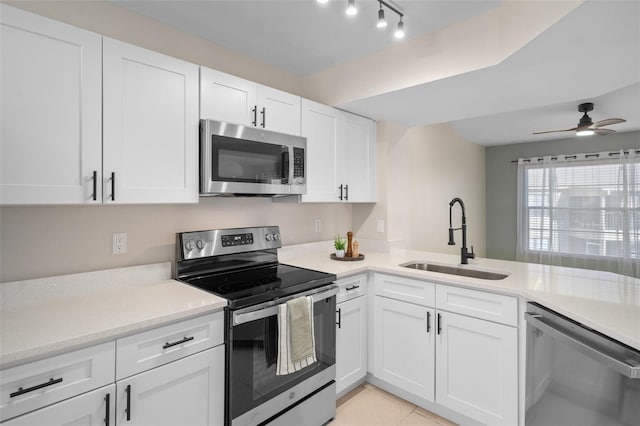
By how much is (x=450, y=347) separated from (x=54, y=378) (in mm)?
1973

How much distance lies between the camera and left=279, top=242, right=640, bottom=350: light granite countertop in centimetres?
135

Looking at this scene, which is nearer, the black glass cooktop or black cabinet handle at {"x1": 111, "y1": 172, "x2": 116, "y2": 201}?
black cabinet handle at {"x1": 111, "y1": 172, "x2": 116, "y2": 201}

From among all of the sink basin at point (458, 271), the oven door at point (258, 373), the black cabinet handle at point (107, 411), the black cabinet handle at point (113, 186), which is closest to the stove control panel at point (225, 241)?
the black cabinet handle at point (113, 186)

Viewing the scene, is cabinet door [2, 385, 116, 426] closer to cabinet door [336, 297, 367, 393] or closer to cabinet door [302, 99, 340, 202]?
cabinet door [336, 297, 367, 393]

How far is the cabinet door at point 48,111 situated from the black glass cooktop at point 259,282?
0.73 metres

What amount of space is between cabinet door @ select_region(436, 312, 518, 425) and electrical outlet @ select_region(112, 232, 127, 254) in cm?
193

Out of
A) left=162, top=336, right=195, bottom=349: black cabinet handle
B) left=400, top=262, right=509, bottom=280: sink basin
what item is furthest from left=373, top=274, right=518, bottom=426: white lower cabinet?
left=162, top=336, right=195, bottom=349: black cabinet handle

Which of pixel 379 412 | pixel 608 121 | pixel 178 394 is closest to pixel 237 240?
pixel 178 394

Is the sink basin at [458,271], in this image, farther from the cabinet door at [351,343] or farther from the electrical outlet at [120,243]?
the electrical outlet at [120,243]

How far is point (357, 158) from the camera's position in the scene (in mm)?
2873

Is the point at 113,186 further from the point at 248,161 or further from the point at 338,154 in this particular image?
the point at 338,154

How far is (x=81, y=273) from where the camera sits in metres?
1.68

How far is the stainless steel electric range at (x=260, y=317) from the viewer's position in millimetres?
1593

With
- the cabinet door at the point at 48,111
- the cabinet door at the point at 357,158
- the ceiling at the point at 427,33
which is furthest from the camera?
the cabinet door at the point at 357,158
